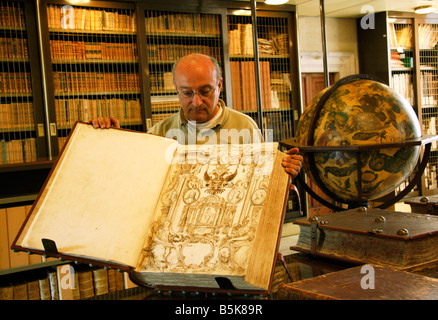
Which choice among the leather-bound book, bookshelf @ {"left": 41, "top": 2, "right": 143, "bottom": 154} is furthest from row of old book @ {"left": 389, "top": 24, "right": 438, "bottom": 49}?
the leather-bound book

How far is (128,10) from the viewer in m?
4.29

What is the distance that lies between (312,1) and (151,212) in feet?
15.1

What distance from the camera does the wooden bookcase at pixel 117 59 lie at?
3.83 meters

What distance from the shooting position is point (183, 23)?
14.9ft

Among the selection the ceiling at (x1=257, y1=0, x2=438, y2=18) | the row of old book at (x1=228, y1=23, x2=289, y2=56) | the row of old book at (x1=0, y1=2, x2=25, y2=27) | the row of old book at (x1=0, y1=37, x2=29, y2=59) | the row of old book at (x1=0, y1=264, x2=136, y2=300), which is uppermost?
the ceiling at (x1=257, y1=0, x2=438, y2=18)

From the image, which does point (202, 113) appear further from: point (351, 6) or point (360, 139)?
point (351, 6)

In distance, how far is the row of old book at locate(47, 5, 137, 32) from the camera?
393cm

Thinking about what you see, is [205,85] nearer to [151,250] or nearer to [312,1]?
[151,250]

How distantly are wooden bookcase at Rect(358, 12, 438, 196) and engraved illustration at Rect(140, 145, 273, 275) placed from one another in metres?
5.36

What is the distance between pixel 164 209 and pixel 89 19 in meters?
3.61

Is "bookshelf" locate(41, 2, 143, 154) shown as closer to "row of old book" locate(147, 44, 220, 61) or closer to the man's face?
"row of old book" locate(147, 44, 220, 61)
